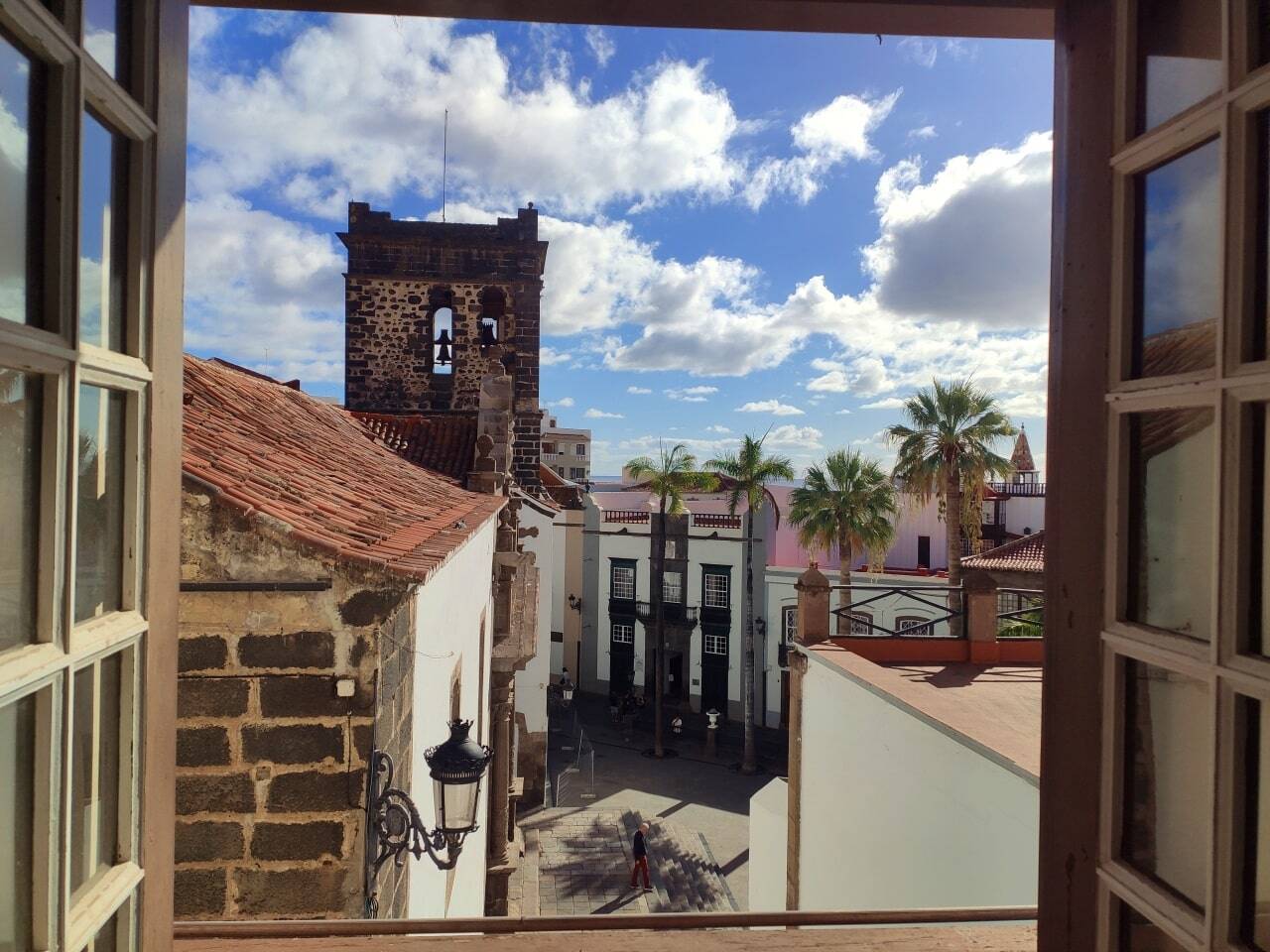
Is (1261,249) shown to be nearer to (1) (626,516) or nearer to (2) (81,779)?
(2) (81,779)

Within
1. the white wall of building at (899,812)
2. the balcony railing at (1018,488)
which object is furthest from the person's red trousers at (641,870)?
the balcony railing at (1018,488)

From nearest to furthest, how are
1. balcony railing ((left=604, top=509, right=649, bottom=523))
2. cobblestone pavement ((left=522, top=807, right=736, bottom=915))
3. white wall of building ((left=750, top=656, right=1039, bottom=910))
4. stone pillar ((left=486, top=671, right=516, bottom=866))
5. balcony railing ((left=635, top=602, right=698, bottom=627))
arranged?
white wall of building ((left=750, top=656, right=1039, bottom=910)), stone pillar ((left=486, top=671, right=516, bottom=866)), cobblestone pavement ((left=522, top=807, right=736, bottom=915)), balcony railing ((left=635, top=602, right=698, bottom=627)), balcony railing ((left=604, top=509, right=649, bottom=523))

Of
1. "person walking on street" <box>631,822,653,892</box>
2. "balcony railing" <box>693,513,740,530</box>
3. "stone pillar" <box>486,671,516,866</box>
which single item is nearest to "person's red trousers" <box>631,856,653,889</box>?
"person walking on street" <box>631,822,653,892</box>

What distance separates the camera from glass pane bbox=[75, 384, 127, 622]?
103 centimetres

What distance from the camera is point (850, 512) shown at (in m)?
20.4

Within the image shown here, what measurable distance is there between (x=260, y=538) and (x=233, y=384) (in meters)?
4.18

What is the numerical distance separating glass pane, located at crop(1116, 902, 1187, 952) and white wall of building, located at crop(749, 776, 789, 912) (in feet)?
29.8

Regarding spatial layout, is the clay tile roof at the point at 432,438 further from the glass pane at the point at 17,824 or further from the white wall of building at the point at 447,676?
the glass pane at the point at 17,824

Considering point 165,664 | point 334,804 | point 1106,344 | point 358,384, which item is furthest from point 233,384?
point 358,384

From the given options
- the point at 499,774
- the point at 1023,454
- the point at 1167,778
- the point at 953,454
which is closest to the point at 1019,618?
the point at 953,454

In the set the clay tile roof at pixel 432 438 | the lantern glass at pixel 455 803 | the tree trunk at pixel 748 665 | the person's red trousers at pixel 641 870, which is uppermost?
the clay tile roof at pixel 432 438

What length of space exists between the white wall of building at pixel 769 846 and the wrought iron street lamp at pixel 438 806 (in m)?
6.61

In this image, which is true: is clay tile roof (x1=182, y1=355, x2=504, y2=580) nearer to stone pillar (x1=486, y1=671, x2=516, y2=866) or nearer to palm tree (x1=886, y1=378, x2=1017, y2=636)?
stone pillar (x1=486, y1=671, x2=516, y2=866)

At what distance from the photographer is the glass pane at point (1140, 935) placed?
107 cm
